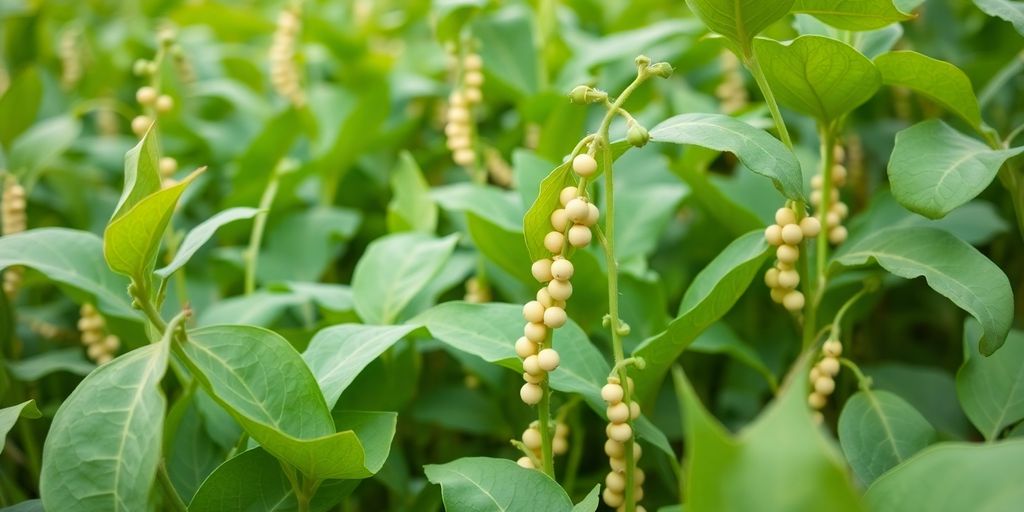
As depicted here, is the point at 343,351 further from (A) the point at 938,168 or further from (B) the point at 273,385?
(A) the point at 938,168

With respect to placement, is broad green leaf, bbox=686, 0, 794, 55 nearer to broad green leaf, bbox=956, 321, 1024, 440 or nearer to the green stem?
the green stem

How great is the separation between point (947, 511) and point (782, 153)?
11.7 inches

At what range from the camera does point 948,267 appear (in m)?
0.78

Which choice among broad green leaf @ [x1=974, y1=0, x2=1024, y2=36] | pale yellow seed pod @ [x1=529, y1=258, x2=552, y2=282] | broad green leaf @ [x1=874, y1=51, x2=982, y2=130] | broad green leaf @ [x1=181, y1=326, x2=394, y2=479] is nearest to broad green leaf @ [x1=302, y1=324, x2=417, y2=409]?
broad green leaf @ [x1=181, y1=326, x2=394, y2=479]

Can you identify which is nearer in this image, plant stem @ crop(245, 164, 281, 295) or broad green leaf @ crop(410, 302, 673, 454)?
broad green leaf @ crop(410, 302, 673, 454)

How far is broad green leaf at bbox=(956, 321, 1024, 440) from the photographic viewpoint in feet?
2.66

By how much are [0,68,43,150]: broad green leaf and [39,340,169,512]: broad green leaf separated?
2.83 ft

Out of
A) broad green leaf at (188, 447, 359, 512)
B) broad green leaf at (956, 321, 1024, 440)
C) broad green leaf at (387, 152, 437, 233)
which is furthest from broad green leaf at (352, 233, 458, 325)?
broad green leaf at (956, 321, 1024, 440)

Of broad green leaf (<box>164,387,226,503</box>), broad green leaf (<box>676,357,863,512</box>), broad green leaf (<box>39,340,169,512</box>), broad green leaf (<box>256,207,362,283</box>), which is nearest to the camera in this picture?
broad green leaf (<box>676,357,863,512</box>)

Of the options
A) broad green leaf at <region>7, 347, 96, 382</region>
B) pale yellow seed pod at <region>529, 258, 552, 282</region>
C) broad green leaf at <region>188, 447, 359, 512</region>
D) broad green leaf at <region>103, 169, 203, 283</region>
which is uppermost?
broad green leaf at <region>103, 169, 203, 283</region>

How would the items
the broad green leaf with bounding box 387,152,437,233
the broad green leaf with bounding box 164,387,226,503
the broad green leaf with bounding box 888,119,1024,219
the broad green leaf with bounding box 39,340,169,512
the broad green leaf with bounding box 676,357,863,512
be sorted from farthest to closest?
Answer: the broad green leaf with bounding box 387,152,437,233
the broad green leaf with bounding box 164,387,226,503
the broad green leaf with bounding box 888,119,1024,219
the broad green leaf with bounding box 39,340,169,512
the broad green leaf with bounding box 676,357,863,512

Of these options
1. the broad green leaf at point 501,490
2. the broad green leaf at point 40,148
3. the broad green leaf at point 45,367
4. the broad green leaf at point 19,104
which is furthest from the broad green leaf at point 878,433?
the broad green leaf at point 19,104

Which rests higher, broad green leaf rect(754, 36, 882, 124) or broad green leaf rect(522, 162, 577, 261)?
broad green leaf rect(754, 36, 882, 124)

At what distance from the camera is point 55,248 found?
0.85 meters
